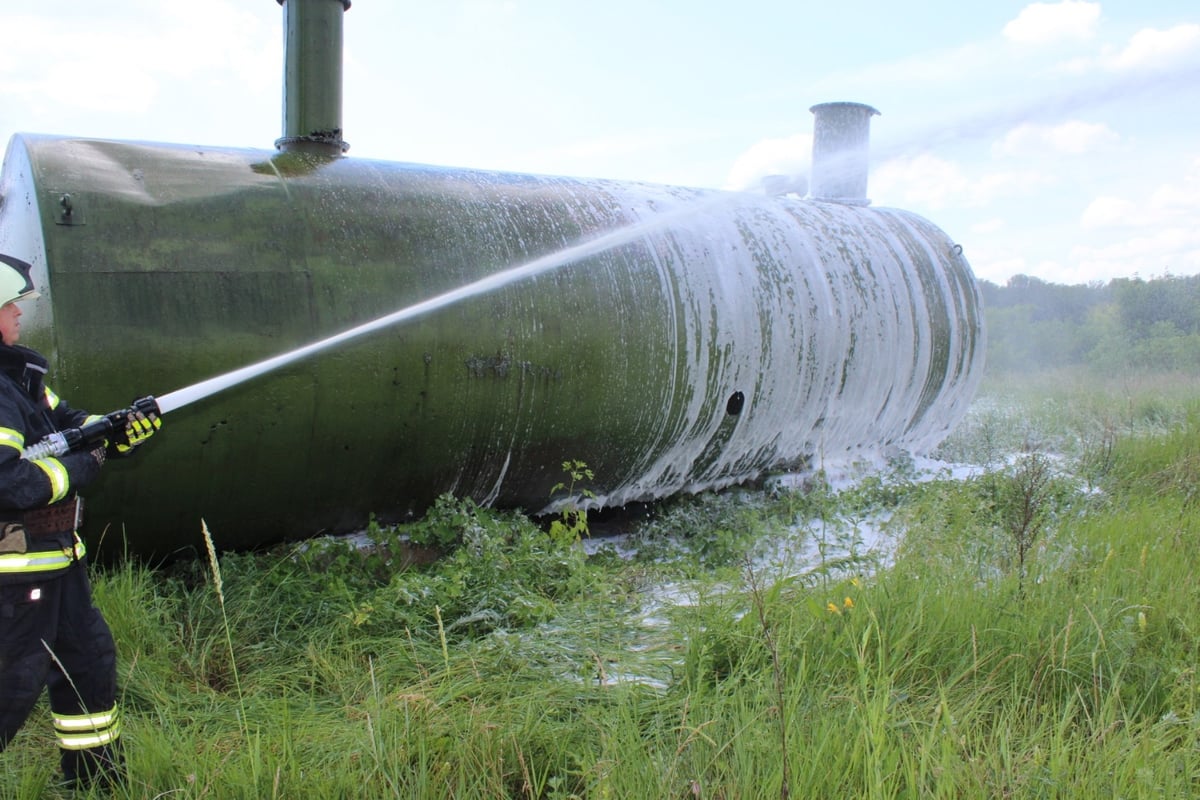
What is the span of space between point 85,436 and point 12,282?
16.2 inches

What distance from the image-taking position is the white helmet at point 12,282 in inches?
85.0

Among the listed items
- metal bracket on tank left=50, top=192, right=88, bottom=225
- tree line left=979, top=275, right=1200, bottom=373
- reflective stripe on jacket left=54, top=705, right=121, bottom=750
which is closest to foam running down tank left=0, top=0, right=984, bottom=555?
metal bracket on tank left=50, top=192, right=88, bottom=225

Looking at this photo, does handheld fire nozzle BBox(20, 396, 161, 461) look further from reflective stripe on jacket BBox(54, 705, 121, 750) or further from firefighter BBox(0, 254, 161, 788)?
reflective stripe on jacket BBox(54, 705, 121, 750)

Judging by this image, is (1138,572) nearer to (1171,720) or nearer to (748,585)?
(1171,720)

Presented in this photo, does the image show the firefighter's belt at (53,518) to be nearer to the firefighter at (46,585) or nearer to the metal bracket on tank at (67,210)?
the firefighter at (46,585)

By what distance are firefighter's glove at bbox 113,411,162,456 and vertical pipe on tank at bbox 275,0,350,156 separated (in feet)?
6.52

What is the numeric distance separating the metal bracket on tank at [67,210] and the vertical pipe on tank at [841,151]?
18.5 ft

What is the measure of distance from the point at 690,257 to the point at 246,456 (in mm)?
2398

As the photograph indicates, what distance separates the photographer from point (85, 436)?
7.48 feet

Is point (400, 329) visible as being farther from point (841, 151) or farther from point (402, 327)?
point (841, 151)

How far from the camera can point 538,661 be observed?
2.80 m

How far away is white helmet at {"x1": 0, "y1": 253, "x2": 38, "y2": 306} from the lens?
2158 mm

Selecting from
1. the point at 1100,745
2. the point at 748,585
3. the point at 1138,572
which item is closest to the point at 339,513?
the point at 748,585

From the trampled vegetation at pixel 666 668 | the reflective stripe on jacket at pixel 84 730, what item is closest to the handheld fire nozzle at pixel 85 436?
the trampled vegetation at pixel 666 668
